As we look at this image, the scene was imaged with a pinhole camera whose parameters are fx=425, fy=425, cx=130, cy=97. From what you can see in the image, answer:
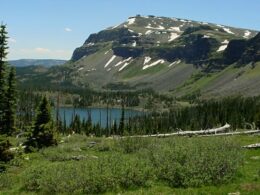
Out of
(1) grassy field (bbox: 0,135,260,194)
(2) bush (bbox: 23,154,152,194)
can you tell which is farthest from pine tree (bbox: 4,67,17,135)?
(2) bush (bbox: 23,154,152,194)

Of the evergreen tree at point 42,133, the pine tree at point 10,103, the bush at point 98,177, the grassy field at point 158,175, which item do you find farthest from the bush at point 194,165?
the pine tree at point 10,103

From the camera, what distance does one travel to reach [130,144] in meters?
48.2

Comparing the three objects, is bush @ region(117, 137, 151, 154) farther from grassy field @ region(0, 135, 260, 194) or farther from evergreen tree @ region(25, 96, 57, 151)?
evergreen tree @ region(25, 96, 57, 151)

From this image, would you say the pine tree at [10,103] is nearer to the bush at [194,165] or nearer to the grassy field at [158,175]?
the grassy field at [158,175]

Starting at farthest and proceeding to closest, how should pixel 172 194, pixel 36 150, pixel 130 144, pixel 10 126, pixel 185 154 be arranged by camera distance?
1. pixel 10 126
2. pixel 36 150
3. pixel 130 144
4. pixel 185 154
5. pixel 172 194

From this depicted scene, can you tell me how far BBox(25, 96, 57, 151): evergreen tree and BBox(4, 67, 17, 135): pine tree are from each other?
9058 millimetres

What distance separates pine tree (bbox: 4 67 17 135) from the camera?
7260 centimetres

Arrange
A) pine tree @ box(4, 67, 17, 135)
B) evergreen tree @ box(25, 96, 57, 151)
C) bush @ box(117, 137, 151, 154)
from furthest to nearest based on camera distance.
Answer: pine tree @ box(4, 67, 17, 135), evergreen tree @ box(25, 96, 57, 151), bush @ box(117, 137, 151, 154)

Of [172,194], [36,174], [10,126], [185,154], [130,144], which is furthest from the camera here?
[10,126]

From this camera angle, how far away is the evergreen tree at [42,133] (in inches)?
2511

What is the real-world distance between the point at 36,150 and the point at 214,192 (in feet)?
131

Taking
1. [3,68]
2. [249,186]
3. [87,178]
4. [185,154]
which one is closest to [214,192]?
[249,186]

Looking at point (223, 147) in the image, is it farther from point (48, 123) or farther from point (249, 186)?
point (48, 123)

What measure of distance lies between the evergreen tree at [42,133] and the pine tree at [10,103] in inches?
357
